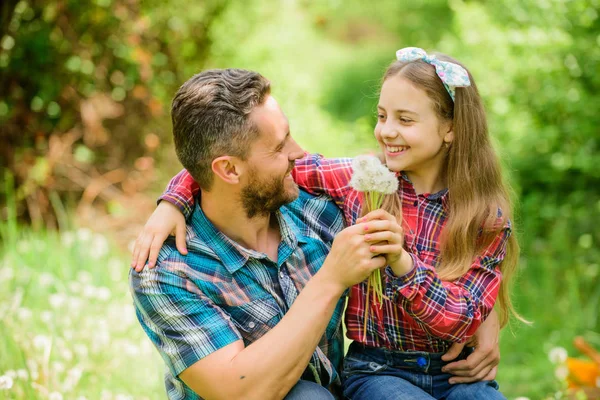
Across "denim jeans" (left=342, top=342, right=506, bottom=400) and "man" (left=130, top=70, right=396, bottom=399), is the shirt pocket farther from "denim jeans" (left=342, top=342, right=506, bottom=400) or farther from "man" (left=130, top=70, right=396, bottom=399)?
"denim jeans" (left=342, top=342, right=506, bottom=400)

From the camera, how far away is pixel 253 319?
8.53 ft

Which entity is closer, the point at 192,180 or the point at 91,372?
the point at 192,180

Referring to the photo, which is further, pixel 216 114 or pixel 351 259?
pixel 216 114

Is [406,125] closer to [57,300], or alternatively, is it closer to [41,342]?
[41,342]

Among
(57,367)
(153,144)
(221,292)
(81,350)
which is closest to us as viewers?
(221,292)

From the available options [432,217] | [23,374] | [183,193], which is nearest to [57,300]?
[23,374]

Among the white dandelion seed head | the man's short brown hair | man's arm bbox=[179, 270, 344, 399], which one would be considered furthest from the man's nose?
man's arm bbox=[179, 270, 344, 399]

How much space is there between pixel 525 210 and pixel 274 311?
157 inches

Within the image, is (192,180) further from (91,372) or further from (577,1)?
(577,1)

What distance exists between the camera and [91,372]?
3613 millimetres

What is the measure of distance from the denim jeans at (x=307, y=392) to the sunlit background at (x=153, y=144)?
1.40 meters

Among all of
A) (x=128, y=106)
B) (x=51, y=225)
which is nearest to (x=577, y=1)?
(x=128, y=106)

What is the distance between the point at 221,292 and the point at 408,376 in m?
0.79

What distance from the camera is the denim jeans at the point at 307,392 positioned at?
245 cm
